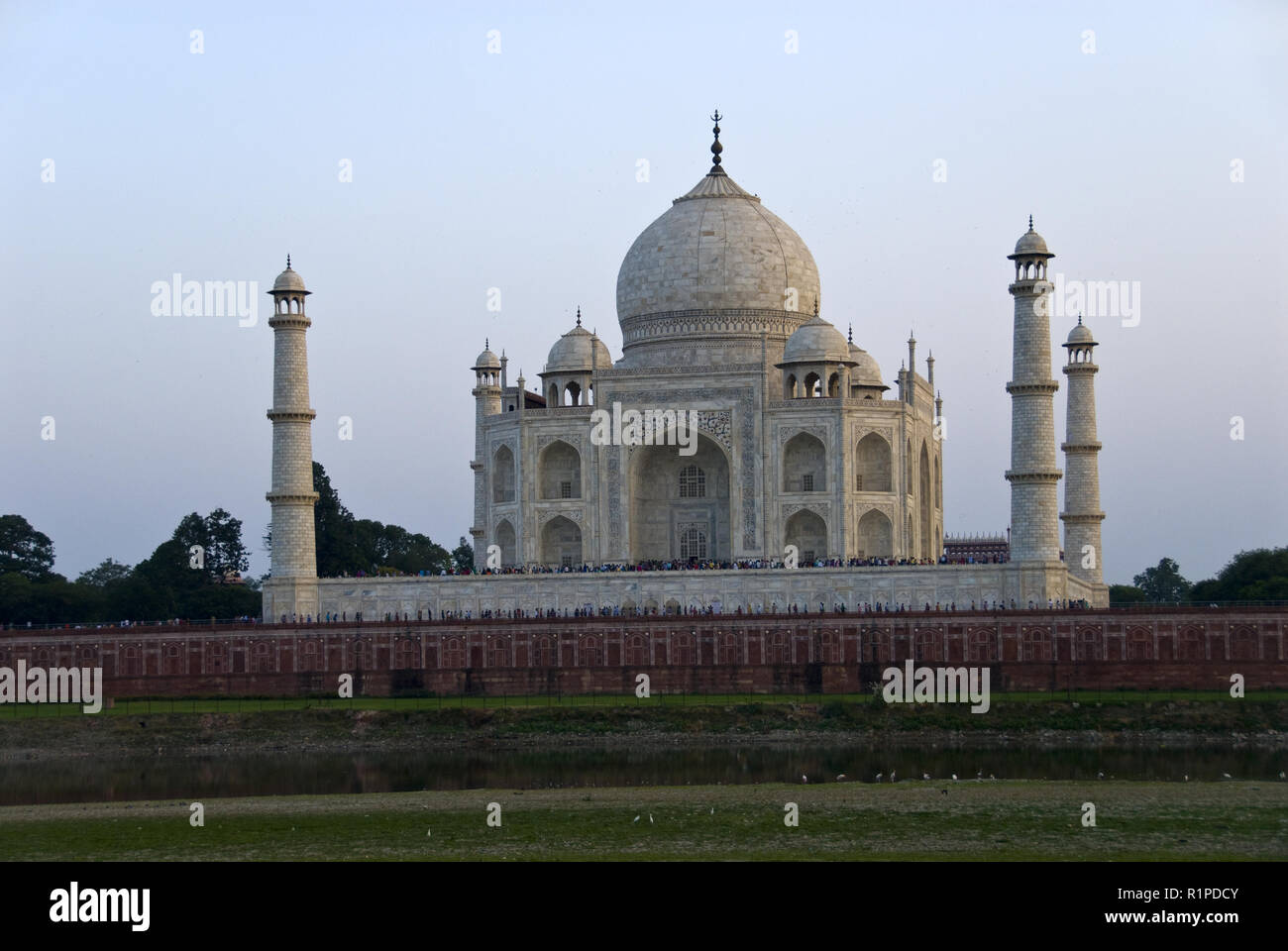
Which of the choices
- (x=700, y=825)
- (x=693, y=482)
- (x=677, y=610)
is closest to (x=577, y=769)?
(x=700, y=825)

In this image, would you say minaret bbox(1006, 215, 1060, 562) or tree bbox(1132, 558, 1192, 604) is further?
tree bbox(1132, 558, 1192, 604)

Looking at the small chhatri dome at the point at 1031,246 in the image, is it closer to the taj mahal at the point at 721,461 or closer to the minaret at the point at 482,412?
the taj mahal at the point at 721,461

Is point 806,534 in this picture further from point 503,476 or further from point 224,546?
point 224,546

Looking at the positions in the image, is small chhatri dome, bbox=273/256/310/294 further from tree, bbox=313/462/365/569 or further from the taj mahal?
tree, bbox=313/462/365/569

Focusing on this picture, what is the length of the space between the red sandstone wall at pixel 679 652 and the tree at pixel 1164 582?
58.0 meters

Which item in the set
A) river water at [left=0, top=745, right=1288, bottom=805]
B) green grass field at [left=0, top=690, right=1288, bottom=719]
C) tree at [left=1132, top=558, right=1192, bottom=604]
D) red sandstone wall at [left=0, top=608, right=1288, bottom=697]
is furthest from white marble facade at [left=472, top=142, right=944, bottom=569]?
tree at [left=1132, top=558, right=1192, bottom=604]

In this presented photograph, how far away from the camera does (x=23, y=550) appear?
236 ft

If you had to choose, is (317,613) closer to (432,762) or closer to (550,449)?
(550,449)

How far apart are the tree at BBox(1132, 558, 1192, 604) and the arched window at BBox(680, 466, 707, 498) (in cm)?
5169

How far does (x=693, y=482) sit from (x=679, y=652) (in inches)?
392

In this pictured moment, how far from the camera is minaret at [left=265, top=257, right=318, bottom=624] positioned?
4894 centimetres

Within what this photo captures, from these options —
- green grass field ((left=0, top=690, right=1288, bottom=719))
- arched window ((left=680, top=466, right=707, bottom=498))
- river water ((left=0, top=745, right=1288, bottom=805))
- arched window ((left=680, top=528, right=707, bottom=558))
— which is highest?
arched window ((left=680, top=466, right=707, bottom=498))
